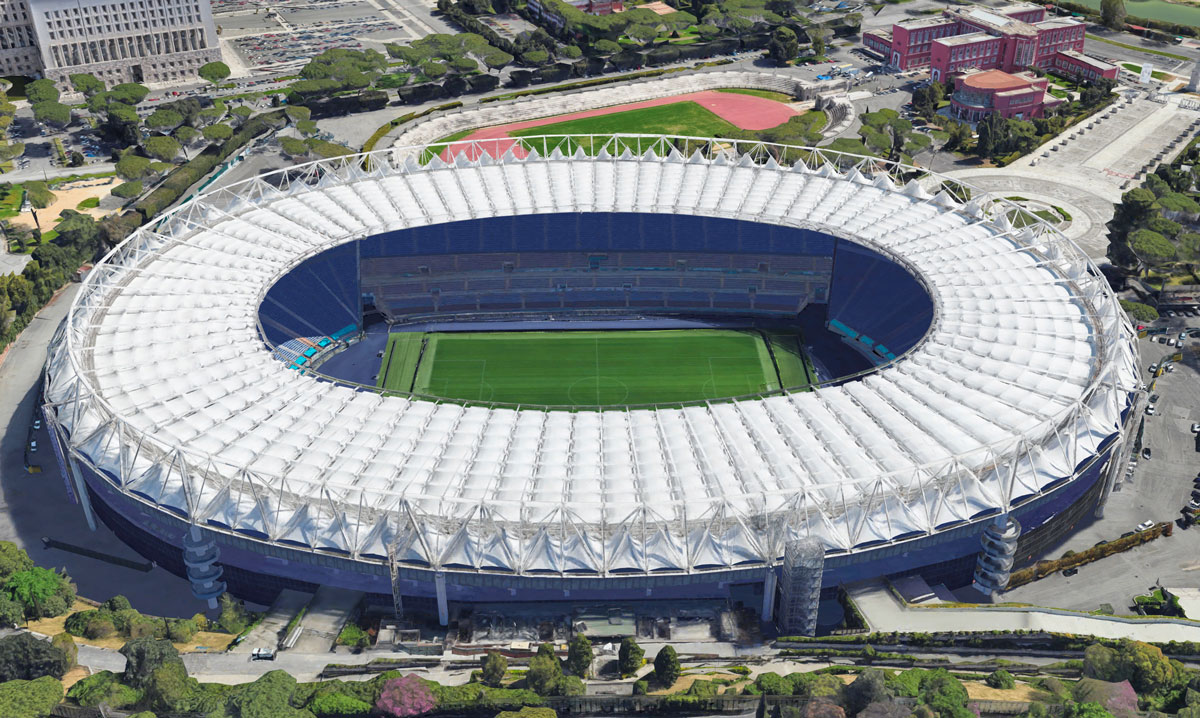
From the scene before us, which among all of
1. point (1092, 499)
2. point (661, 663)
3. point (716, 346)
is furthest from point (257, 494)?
point (1092, 499)

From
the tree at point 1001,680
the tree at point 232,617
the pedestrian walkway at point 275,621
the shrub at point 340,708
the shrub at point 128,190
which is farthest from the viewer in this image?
the shrub at point 128,190

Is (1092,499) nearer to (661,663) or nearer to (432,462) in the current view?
(661,663)

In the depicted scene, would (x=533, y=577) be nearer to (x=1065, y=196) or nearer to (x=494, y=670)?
(x=494, y=670)

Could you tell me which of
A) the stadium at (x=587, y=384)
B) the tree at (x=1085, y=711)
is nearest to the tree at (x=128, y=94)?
the stadium at (x=587, y=384)

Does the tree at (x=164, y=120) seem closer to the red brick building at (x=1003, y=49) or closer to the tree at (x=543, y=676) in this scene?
the red brick building at (x=1003, y=49)

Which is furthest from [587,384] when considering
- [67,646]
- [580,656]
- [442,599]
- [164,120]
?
[164,120]

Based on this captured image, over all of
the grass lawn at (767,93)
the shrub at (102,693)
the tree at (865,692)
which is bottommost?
the shrub at (102,693)

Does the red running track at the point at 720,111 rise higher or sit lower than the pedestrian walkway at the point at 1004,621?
higher

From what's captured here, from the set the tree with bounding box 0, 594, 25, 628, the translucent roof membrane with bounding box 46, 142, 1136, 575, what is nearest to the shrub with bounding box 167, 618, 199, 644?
the translucent roof membrane with bounding box 46, 142, 1136, 575
